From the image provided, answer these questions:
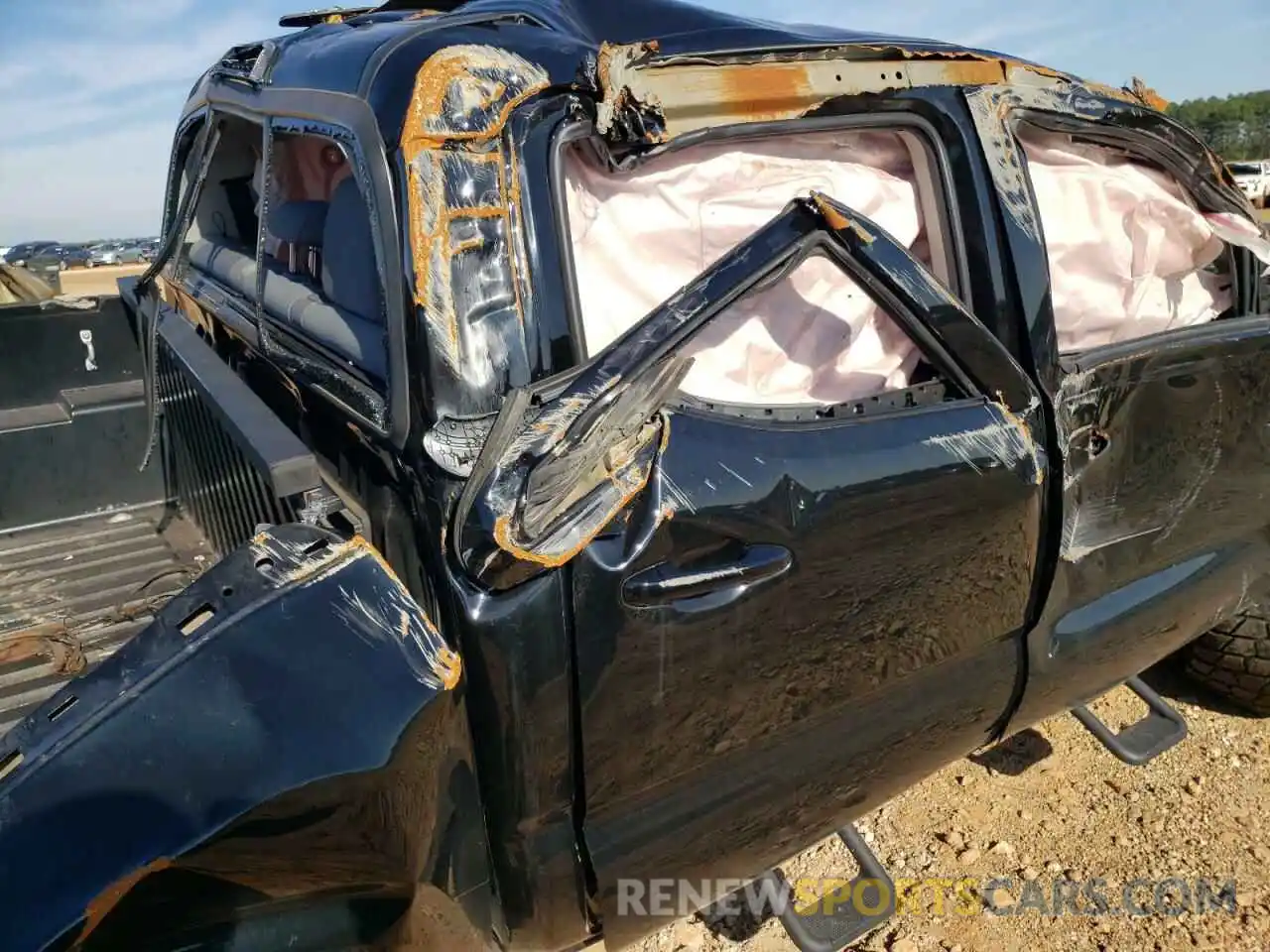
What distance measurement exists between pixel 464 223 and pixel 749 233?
616 mm

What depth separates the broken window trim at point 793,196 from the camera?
1.55 meters

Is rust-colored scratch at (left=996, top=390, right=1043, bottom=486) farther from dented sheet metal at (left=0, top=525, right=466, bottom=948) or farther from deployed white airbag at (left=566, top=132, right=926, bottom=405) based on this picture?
dented sheet metal at (left=0, top=525, right=466, bottom=948)

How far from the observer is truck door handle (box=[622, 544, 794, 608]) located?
149 cm

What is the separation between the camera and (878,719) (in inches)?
75.4

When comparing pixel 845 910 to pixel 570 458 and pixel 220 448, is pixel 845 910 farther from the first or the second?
pixel 220 448

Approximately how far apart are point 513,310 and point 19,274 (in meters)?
4.13

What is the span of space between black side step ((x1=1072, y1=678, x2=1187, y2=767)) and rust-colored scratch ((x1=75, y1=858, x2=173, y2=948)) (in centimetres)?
221

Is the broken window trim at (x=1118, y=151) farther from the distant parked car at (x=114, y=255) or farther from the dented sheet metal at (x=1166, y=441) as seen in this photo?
the distant parked car at (x=114, y=255)

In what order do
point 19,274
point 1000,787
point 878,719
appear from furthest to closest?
point 19,274 → point 1000,787 → point 878,719

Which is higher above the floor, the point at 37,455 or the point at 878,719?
the point at 37,455

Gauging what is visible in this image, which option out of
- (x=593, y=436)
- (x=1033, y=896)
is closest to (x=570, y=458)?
(x=593, y=436)

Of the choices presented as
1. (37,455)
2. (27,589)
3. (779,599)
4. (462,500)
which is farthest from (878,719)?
(37,455)

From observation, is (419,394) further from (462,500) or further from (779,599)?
(779,599)

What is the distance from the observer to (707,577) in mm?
1535
